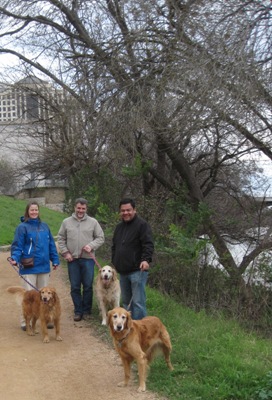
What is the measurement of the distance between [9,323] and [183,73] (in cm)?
531

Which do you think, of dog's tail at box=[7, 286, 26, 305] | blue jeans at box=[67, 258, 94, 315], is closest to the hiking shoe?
blue jeans at box=[67, 258, 94, 315]

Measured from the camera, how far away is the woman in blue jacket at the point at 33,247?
23.6 ft

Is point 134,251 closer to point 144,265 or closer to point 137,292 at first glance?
point 144,265

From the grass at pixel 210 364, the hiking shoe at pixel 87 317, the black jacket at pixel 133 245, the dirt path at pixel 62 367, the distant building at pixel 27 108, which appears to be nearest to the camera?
the grass at pixel 210 364

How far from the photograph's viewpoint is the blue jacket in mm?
7172

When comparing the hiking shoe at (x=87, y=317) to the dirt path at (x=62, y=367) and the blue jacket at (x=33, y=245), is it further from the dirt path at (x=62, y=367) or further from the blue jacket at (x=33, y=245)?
the blue jacket at (x=33, y=245)

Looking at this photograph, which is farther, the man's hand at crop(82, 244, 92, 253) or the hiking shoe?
the hiking shoe

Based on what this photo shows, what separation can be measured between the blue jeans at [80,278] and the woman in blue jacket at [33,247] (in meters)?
0.39

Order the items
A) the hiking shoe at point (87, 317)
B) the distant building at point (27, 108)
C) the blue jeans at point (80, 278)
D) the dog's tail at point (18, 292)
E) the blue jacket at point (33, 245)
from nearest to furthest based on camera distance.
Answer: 1. the blue jacket at point (33, 245)
2. the dog's tail at point (18, 292)
3. the blue jeans at point (80, 278)
4. the hiking shoe at point (87, 317)
5. the distant building at point (27, 108)

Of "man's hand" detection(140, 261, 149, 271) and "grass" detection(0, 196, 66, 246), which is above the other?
"grass" detection(0, 196, 66, 246)

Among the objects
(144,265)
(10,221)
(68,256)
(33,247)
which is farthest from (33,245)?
(10,221)

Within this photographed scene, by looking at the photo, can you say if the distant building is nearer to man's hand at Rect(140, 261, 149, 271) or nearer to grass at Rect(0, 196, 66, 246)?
grass at Rect(0, 196, 66, 246)

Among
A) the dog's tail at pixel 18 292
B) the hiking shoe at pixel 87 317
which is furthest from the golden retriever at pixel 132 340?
the hiking shoe at pixel 87 317

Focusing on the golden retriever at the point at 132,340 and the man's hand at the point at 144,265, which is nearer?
the golden retriever at the point at 132,340
